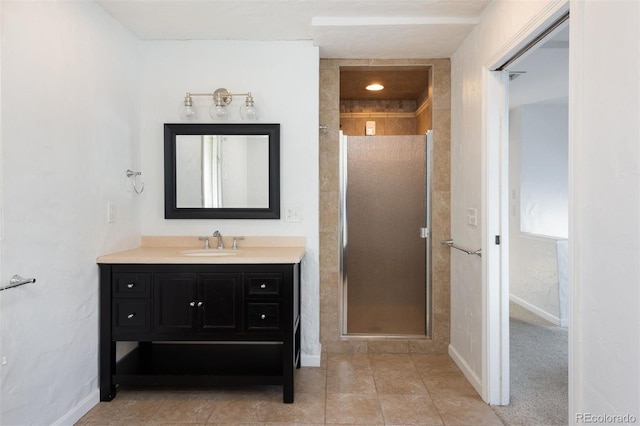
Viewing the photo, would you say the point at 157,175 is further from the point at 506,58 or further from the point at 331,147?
the point at 506,58

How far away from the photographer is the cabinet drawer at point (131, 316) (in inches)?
90.4

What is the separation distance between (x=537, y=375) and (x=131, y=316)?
2566mm

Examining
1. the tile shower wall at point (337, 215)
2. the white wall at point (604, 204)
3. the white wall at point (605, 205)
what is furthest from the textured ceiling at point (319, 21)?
the white wall at point (605, 205)

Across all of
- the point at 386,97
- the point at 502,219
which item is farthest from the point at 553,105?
the point at 502,219

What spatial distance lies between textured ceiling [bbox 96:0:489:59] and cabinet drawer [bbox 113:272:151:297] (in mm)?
1552

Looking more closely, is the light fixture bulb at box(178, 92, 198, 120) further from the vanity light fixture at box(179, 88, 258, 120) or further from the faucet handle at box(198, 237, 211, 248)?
the faucet handle at box(198, 237, 211, 248)

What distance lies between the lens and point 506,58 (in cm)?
212

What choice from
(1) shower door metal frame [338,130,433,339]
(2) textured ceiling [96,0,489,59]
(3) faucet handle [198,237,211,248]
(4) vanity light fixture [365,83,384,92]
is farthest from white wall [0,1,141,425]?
(4) vanity light fixture [365,83,384,92]

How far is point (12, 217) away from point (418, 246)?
2546mm

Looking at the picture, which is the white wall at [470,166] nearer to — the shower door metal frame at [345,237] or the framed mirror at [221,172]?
the shower door metal frame at [345,237]

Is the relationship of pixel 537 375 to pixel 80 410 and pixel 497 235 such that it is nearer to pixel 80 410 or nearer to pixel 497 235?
pixel 497 235

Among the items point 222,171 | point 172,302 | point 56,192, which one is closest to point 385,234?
point 222,171

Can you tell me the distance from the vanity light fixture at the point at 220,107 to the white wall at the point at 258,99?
0.16ft

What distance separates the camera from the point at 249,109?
2738 millimetres
